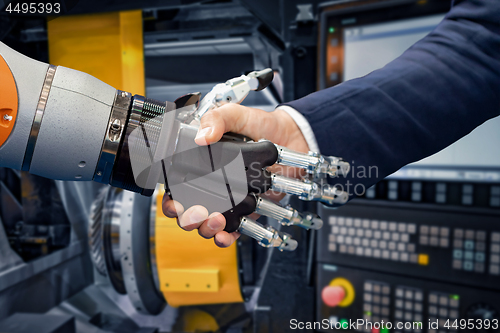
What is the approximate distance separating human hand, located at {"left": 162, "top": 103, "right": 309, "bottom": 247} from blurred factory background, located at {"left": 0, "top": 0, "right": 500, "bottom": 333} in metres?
0.21

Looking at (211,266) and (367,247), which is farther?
(211,266)

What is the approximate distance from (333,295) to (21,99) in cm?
Result: 69

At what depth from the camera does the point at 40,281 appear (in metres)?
0.87

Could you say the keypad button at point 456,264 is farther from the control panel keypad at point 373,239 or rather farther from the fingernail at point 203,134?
the fingernail at point 203,134

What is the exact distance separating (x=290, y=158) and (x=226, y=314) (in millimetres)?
703

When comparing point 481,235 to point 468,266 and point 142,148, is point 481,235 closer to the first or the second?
point 468,266

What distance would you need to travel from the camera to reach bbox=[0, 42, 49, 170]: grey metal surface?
0.32 meters

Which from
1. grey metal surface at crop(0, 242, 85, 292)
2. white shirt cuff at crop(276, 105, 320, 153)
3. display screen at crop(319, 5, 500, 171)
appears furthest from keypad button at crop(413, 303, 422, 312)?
grey metal surface at crop(0, 242, 85, 292)

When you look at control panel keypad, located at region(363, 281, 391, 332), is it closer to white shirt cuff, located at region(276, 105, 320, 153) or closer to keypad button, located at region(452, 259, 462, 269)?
keypad button, located at region(452, 259, 462, 269)

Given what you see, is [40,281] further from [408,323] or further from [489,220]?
[489,220]

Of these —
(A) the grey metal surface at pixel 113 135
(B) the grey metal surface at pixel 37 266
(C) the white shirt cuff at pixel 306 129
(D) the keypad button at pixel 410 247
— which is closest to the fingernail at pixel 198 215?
(A) the grey metal surface at pixel 113 135

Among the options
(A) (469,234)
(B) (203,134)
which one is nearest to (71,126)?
(B) (203,134)

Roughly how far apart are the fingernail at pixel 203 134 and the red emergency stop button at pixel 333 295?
1.73 ft

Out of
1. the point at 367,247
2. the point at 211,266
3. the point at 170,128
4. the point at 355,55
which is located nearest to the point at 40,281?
the point at 211,266
